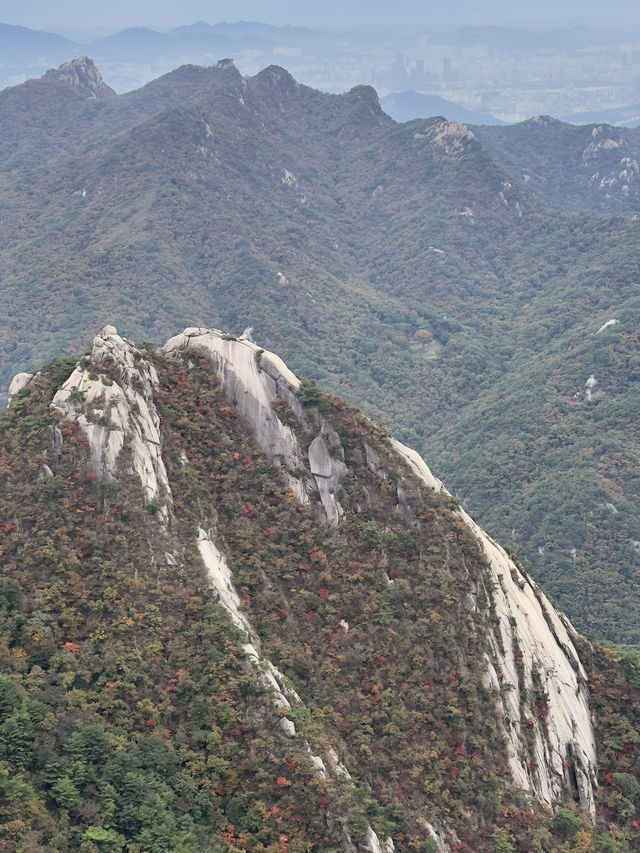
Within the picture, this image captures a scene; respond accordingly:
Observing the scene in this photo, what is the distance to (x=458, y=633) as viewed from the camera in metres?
39.1

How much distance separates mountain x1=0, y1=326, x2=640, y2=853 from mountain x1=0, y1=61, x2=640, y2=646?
3657cm

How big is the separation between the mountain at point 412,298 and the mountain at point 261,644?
3657 cm

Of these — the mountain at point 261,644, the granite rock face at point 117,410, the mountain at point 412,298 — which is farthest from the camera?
the mountain at point 412,298

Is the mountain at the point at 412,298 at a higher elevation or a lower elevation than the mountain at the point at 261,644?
higher

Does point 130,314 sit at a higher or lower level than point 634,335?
higher

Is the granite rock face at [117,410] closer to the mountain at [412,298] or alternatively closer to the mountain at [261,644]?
the mountain at [261,644]

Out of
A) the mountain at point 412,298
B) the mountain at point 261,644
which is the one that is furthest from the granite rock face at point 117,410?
the mountain at point 412,298

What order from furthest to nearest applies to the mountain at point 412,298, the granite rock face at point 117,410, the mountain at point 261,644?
the mountain at point 412,298
the granite rock face at point 117,410
the mountain at point 261,644

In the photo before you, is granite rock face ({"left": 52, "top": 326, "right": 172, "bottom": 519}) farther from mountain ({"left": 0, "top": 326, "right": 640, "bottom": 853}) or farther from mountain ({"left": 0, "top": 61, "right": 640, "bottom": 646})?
mountain ({"left": 0, "top": 61, "right": 640, "bottom": 646})

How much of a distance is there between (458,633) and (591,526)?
52.8 meters

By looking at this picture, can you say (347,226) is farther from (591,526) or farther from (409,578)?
(409,578)

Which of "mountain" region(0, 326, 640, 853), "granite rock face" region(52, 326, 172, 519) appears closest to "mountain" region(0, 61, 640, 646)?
"mountain" region(0, 326, 640, 853)

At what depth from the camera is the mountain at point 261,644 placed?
30.3 meters

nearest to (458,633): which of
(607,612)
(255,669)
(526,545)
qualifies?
(255,669)
